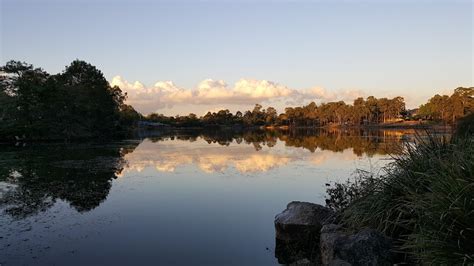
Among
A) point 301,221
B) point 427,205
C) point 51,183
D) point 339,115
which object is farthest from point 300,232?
point 339,115

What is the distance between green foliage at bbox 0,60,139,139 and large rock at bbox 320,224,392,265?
52380 mm

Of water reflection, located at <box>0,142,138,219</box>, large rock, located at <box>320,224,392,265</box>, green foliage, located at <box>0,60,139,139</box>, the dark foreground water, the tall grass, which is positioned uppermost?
green foliage, located at <box>0,60,139,139</box>

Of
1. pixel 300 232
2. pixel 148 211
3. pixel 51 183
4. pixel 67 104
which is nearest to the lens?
pixel 300 232

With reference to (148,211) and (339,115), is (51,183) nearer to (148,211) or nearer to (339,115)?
(148,211)

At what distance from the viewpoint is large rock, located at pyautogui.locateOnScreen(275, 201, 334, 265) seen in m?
9.16

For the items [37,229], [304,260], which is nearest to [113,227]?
[37,229]

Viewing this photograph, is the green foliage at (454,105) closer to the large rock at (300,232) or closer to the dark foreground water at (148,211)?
the dark foreground water at (148,211)

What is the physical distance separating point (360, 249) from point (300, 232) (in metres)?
2.92

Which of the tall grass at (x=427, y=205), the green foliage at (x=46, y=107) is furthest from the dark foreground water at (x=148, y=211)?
the green foliage at (x=46, y=107)

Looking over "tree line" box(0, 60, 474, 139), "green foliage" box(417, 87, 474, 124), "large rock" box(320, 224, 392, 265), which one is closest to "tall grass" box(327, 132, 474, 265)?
"large rock" box(320, 224, 392, 265)

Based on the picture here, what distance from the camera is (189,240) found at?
1052cm

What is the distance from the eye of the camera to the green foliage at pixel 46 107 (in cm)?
5338

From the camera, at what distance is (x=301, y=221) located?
9625 millimetres

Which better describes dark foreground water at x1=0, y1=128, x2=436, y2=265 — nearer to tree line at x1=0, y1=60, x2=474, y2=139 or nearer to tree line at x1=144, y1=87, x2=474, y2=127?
tree line at x1=0, y1=60, x2=474, y2=139
